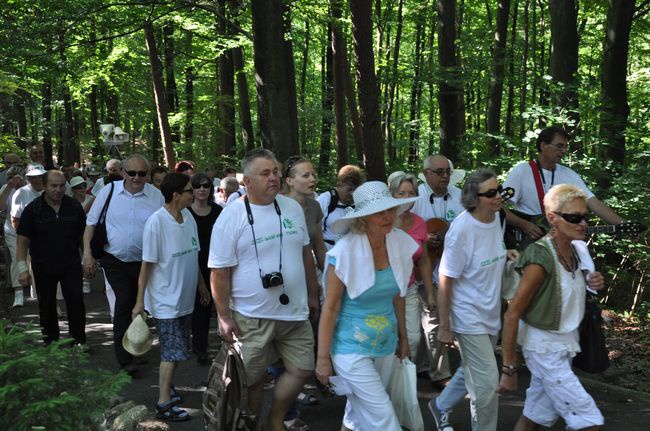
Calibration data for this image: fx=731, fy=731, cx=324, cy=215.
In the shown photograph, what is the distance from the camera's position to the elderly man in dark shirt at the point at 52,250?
321 inches

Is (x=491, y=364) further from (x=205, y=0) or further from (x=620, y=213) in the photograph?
(x=205, y=0)

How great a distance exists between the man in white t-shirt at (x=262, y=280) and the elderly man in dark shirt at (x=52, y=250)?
3799mm

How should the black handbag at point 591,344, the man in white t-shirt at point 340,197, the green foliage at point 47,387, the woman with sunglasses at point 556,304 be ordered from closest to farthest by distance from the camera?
the green foliage at point 47,387, the woman with sunglasses at point 556,304, the black handbag at point 591,344, the man in white t-shirt at point 340,197

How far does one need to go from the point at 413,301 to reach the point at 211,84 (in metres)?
28.8

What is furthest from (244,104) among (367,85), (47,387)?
(47,387)

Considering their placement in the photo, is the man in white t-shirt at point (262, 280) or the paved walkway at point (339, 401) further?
the paved walkway at point (339, 401)

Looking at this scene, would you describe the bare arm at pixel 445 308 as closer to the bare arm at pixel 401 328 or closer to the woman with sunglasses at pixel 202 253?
the bare arm at pixel 401 328

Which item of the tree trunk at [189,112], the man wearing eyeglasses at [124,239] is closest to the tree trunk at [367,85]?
the man wearing eyeglasses at [124,239]

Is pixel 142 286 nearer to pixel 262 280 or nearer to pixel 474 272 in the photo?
pixel 262 280

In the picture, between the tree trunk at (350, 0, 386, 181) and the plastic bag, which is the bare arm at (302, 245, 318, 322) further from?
the tree trunk at (350, 0, 386, 181)

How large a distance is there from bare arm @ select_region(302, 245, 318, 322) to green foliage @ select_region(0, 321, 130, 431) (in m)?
1.71

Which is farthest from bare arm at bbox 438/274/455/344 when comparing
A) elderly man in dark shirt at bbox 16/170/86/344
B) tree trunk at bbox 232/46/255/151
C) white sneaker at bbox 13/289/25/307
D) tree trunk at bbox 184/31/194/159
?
tree trunk at bbox 184/31/194/159

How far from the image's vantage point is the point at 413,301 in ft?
20.6

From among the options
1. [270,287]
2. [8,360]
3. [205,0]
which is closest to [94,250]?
[270,287]
